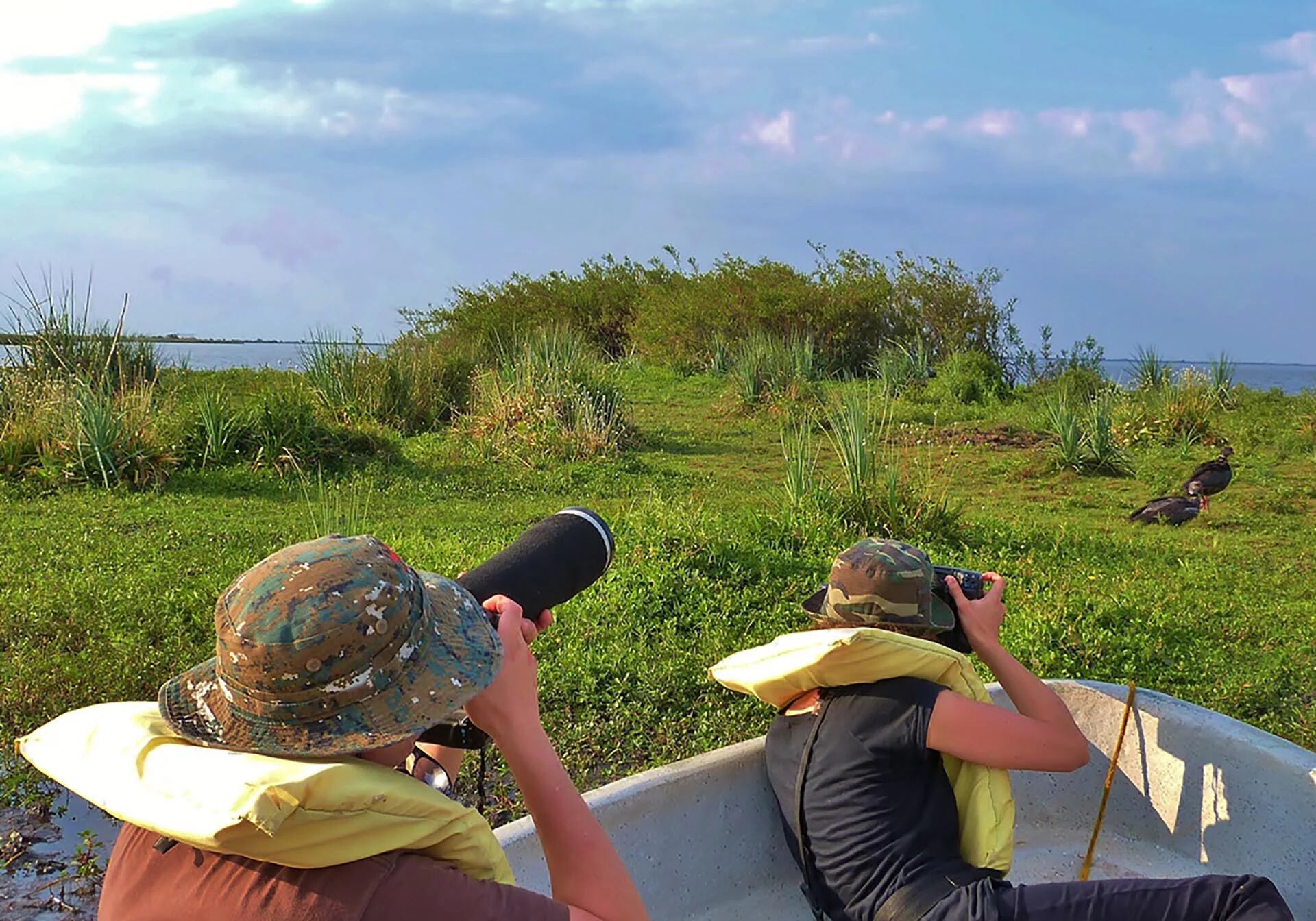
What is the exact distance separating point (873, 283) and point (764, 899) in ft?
72.2

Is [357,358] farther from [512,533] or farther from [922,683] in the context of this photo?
[922,683]

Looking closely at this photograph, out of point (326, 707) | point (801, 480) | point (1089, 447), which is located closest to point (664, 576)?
point (801, 480)

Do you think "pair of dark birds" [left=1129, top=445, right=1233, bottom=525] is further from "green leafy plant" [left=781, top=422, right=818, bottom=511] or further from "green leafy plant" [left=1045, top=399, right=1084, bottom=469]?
"green leafy plant" [left=781, top=422, right=818, bottom=511]

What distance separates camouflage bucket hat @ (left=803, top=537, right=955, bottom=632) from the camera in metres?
2.64

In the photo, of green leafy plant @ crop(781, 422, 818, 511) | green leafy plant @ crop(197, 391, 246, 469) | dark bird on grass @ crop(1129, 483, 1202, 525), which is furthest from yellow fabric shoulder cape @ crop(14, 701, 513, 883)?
green leafy plant @ crop(197, 391, 246, 469)

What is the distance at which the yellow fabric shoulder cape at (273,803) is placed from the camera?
1361 mm

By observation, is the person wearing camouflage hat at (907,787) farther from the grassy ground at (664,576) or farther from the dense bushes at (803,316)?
the dense bushes at (803,316)

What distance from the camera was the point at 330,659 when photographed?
4.60ft

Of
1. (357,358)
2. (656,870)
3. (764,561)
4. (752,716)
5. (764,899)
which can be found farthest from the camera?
(357,358)

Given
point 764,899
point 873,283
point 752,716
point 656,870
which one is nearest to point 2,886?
point 656,870

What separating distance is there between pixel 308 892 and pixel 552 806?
0.38 meters

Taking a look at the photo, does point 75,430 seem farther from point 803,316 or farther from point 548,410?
point 803,316

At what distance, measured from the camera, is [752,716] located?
4.68 meters

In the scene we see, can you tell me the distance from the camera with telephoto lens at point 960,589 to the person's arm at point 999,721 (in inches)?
1.1
